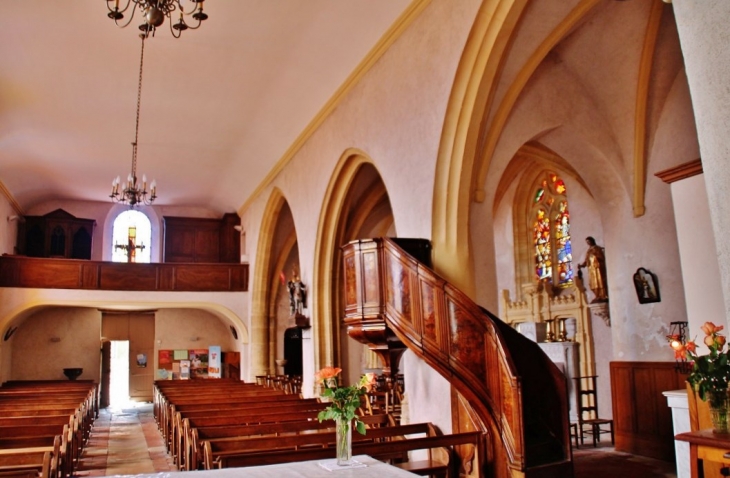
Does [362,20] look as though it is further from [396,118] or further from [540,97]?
[540,97]

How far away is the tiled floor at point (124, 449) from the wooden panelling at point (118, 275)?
3.59 m

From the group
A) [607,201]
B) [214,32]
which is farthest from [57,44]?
[607,201]

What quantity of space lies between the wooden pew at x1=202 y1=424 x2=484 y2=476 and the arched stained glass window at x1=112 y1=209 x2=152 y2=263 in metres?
15.9

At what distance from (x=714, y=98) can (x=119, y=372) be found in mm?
22412

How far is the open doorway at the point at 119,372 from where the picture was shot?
21594mm

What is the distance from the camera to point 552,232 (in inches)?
534

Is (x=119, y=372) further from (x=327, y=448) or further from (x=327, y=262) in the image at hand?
(x=327, y=448)

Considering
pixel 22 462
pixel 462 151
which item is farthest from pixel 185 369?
pixel 22 462

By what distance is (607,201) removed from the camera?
31.1ft

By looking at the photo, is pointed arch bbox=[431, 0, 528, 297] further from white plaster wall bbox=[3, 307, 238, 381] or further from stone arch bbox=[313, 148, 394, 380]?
white plaster wall bbox=[3, 307, 238, 381]

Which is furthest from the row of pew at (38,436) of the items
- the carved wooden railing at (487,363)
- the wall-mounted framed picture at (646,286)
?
the wall-mounted framed picture at (646,286)

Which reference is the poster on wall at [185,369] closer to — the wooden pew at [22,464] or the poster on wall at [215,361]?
the poster on wall at [215,361]

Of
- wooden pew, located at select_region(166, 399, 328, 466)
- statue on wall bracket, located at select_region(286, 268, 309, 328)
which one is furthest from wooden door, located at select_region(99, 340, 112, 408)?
wooden pew, located at select_region(166, 399, 328, 466)

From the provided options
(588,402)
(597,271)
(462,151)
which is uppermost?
(462,151)
